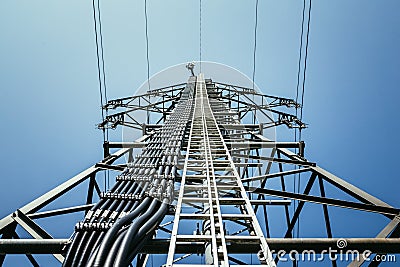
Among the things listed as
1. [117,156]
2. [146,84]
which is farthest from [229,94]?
[117,156]

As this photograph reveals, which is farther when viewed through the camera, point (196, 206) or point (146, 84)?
point (146, 84)

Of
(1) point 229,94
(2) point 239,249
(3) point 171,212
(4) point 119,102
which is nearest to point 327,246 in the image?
(2) point 239,249

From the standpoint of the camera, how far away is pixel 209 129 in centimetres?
995

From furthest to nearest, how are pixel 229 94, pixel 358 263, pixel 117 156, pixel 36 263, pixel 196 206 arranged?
pixel 229 94
pixel 117 156
pixel 196 206
pixel 36 263
pixel 358 263

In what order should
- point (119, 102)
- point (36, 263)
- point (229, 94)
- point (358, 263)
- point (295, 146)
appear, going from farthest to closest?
point (229, 94) < point (119, 102) < point (295, 146) < point (36, 263) < point (358, 263)

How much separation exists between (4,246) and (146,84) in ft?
37.7

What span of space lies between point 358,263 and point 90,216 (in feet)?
10.6

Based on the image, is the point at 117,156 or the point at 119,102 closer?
the point at 117,156

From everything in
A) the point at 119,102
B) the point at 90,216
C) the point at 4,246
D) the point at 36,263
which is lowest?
the point at 36,263

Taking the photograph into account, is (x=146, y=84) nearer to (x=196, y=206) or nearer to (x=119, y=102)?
(x=119, y=102)

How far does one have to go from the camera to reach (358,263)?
4316 millimetres

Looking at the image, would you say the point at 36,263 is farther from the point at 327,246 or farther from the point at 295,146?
the point at 295,146

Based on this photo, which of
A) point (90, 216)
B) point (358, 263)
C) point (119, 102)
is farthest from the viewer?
point (119, 102)

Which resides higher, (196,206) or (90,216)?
(90,216)
